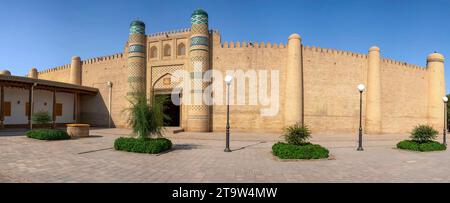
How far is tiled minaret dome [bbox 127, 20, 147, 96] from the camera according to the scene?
2180 cm

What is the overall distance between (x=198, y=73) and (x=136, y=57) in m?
6.06

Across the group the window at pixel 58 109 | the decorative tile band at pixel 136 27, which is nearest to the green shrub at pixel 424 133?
the decorative tile band at pixel 136 27

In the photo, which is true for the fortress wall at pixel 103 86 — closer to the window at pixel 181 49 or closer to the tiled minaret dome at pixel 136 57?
the tiled minaret dome at pixel 136 57

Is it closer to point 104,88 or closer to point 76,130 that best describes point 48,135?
point 76,130

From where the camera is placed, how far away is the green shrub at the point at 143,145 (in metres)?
9.45

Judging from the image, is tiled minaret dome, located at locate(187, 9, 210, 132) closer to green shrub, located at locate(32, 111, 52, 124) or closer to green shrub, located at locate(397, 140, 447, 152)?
green shrub, located at locate(32, 111, 52, 124)

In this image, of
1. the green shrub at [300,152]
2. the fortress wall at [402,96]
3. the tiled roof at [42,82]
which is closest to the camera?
the green shrub at [300,152]

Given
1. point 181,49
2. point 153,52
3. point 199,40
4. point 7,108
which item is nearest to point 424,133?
point 199,40

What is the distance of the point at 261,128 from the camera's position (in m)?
20.0

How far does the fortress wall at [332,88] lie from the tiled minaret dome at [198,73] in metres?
8.04

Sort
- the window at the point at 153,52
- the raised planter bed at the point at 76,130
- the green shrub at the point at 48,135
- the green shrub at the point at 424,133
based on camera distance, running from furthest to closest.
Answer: the window at the point at 153,52, the raised planter bed at the point at 76,130, the green shrub at the point at 48,135, the green shrub at the point at 424,133

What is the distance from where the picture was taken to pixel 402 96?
942 inches

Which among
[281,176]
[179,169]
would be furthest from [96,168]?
[281,176]
